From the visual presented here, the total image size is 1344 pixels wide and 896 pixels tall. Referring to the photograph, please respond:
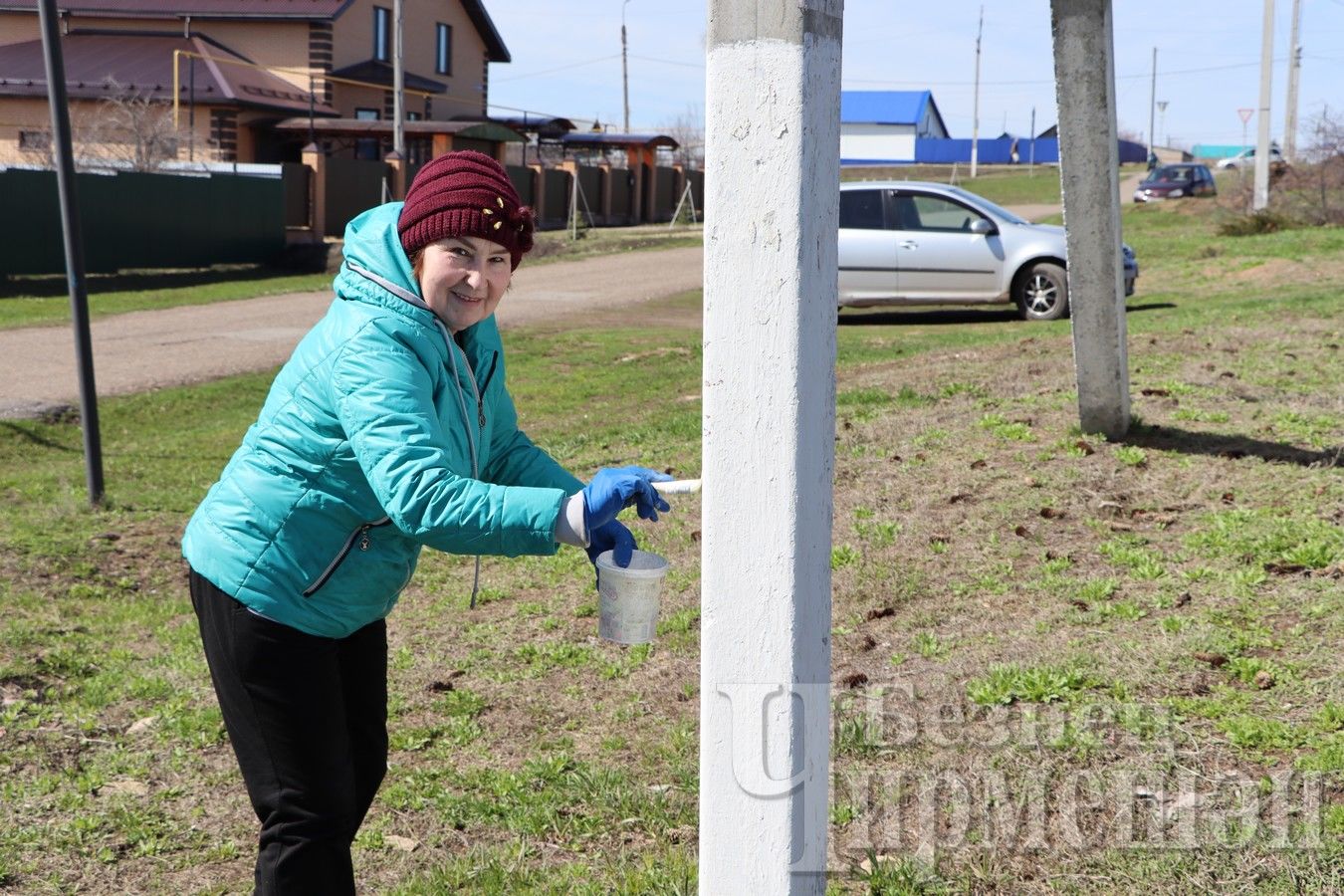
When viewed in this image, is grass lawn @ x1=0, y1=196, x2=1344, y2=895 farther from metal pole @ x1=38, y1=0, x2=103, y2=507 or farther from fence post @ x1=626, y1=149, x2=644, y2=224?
fence post @ x1=626, y1=149, x2=644, y2=224

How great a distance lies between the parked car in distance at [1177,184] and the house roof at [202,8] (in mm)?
24992

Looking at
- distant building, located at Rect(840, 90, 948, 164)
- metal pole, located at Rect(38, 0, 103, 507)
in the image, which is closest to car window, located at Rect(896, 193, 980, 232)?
metal pole, located at Rect(38, 0, 103, 507)

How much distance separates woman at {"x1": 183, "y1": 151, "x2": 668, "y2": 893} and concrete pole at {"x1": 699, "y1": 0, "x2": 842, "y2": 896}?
40 centimetres

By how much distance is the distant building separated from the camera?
94.8 meters

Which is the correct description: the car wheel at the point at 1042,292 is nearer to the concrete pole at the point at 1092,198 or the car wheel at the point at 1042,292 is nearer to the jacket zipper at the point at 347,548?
the concrete pole at the point at 1092,198

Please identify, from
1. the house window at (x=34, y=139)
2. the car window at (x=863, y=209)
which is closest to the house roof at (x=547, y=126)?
the house window at (x=34, y=139)

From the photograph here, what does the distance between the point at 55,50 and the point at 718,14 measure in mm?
6280

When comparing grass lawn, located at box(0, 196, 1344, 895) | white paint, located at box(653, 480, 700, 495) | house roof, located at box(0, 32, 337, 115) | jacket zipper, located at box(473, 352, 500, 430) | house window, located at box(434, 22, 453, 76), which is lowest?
grass lawn, located at box(0, 196, 1344, 895)

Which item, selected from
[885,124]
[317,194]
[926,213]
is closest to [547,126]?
[317,194]

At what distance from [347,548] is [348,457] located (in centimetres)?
19

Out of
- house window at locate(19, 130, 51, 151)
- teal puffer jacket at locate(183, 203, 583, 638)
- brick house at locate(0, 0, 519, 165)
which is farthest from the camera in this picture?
brick house at locate(0, 0, 519, 165)

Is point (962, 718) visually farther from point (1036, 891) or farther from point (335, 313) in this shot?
point (335, 313)

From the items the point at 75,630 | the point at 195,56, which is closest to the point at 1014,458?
the point at 75,630

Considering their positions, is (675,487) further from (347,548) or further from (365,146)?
(365,146)
